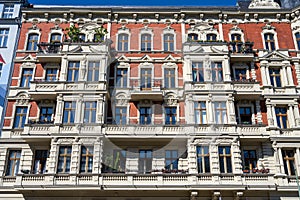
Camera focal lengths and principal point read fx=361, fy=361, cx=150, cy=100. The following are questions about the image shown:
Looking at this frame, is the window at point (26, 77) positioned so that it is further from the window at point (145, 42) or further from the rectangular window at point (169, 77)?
the rectangular window at point (169, 77)

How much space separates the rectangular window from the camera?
98.9 feet

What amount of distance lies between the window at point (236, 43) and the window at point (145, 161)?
11.8 meters

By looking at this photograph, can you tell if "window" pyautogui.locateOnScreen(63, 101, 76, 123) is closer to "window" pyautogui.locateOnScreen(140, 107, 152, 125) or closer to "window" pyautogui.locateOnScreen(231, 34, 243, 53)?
"window" pyautogui.locateOnScreen(140, 107, 152, 125)

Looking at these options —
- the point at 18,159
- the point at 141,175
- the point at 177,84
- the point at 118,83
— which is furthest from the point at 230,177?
the point at 18,159

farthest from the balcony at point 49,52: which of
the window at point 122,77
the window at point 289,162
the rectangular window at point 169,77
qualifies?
the window at point 289,162

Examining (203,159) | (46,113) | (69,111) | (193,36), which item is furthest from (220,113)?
(46,113)

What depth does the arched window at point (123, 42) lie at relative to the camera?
31.9 m

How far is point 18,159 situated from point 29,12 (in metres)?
13.7

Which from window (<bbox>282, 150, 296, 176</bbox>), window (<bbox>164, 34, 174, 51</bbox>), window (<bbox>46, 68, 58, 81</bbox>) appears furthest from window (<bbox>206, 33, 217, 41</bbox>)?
window (<bbox>46, 68, 58, 81</bbox>)

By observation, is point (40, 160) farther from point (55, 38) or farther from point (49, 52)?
point (55, 38)

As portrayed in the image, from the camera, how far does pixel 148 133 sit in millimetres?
26859

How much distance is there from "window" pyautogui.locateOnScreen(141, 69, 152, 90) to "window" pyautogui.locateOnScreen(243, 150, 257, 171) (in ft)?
30.5

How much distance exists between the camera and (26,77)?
100.0 feet

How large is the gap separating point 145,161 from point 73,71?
9.40 metres
